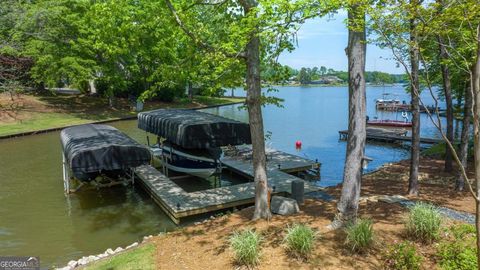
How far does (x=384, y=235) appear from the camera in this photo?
25.9 feet

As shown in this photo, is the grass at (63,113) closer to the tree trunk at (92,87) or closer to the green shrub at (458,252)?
the tree trunk at (92,87)

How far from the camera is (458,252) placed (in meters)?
6.83

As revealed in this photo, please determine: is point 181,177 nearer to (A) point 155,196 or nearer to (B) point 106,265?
(A) point 155,196

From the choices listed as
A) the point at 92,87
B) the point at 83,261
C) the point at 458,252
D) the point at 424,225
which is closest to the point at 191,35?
the point at 83,261

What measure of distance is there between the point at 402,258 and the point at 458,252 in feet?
3.39

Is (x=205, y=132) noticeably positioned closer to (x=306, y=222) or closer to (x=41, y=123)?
(x=306, y=222)

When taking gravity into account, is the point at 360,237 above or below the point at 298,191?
above

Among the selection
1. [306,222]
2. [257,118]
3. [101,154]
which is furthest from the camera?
[101,154]

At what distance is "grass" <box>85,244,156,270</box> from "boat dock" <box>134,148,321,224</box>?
3832 mm

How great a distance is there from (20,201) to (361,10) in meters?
15.0

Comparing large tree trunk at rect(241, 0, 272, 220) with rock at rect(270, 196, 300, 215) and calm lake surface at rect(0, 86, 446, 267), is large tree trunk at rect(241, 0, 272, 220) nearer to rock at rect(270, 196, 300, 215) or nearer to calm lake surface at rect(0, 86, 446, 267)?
rock at rect(270, 196, 300, 215)

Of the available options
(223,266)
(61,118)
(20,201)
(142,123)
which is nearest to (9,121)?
(61,118)

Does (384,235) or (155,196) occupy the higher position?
(384,235)

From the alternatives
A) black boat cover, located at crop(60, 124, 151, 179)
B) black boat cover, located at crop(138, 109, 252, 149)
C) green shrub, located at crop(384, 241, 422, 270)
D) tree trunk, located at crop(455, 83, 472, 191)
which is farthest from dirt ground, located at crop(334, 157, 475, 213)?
black boat cover, located at crop(60, 124, 151, 179)
